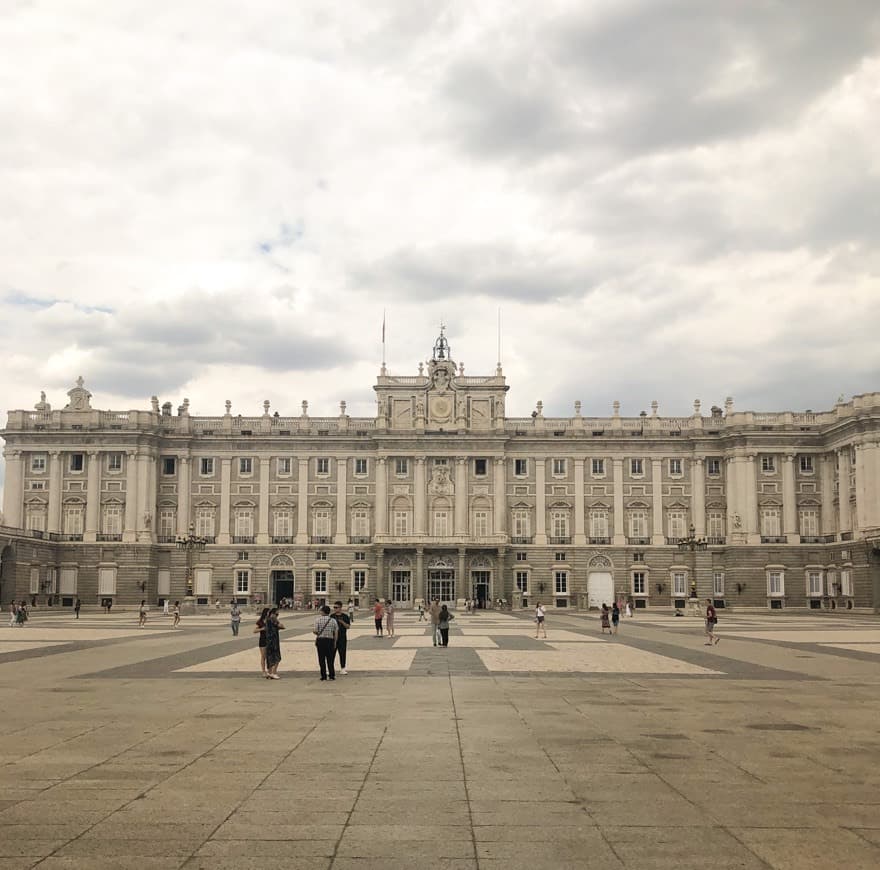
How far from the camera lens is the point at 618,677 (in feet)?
81.3

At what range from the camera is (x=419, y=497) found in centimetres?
9569

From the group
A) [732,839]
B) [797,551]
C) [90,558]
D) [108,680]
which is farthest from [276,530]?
[732,839]

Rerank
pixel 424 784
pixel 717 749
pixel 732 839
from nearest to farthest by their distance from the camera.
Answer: pixel 732 839, pixel 424 784, pixel 717 749

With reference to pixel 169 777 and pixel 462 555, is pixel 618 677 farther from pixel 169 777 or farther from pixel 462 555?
pixel 462 555

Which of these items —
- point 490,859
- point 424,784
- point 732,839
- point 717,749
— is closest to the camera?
point 490,859

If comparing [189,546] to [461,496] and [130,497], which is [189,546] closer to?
[130,497]

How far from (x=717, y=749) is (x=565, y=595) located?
268 ft

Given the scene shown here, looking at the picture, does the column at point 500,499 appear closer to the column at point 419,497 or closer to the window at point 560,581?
the window at point 560,581

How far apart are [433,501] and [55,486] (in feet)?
116

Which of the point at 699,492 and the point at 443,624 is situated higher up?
the point at 699,492

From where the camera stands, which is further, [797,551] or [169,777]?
[797,551]

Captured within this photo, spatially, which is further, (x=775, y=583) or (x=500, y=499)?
(x=500, y=499)

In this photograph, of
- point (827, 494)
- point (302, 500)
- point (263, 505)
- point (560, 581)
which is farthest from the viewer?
point (302, 500)

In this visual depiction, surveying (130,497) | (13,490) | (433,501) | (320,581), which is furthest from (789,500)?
(13,490)
